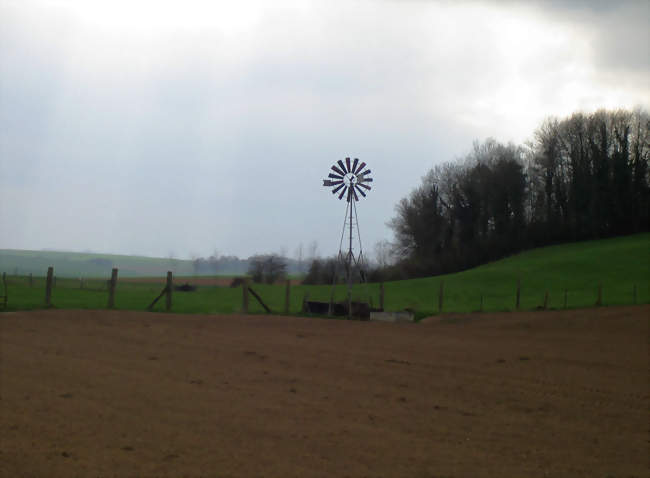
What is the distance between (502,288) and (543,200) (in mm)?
27044

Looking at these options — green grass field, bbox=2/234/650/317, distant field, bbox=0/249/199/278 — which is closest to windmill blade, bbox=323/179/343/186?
green grass field, bbox=2/234/650/317

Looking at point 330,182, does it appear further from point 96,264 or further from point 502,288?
point 96,264

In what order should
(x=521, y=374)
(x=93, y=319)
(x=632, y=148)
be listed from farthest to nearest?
(x=632, y=148) < (x=93, y=319) < (x=521, y=374)

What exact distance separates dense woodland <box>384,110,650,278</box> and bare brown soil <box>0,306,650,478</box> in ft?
157

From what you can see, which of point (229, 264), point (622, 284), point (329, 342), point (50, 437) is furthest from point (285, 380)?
A: point (229, 264)

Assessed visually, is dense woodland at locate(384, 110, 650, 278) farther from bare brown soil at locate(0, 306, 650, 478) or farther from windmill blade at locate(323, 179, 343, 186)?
bare brown soil at locate(0, 306, 650, 478)


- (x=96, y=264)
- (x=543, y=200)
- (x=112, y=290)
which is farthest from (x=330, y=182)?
(x=96, y=264)

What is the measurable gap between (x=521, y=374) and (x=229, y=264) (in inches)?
2982

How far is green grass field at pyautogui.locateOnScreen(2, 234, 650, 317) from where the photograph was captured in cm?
3288

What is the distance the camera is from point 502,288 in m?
42.2

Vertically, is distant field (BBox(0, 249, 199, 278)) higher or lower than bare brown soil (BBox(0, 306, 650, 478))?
higher

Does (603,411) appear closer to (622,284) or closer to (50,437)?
(50,437)

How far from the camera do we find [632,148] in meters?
61.1

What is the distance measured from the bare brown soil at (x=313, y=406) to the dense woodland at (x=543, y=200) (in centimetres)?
4772
